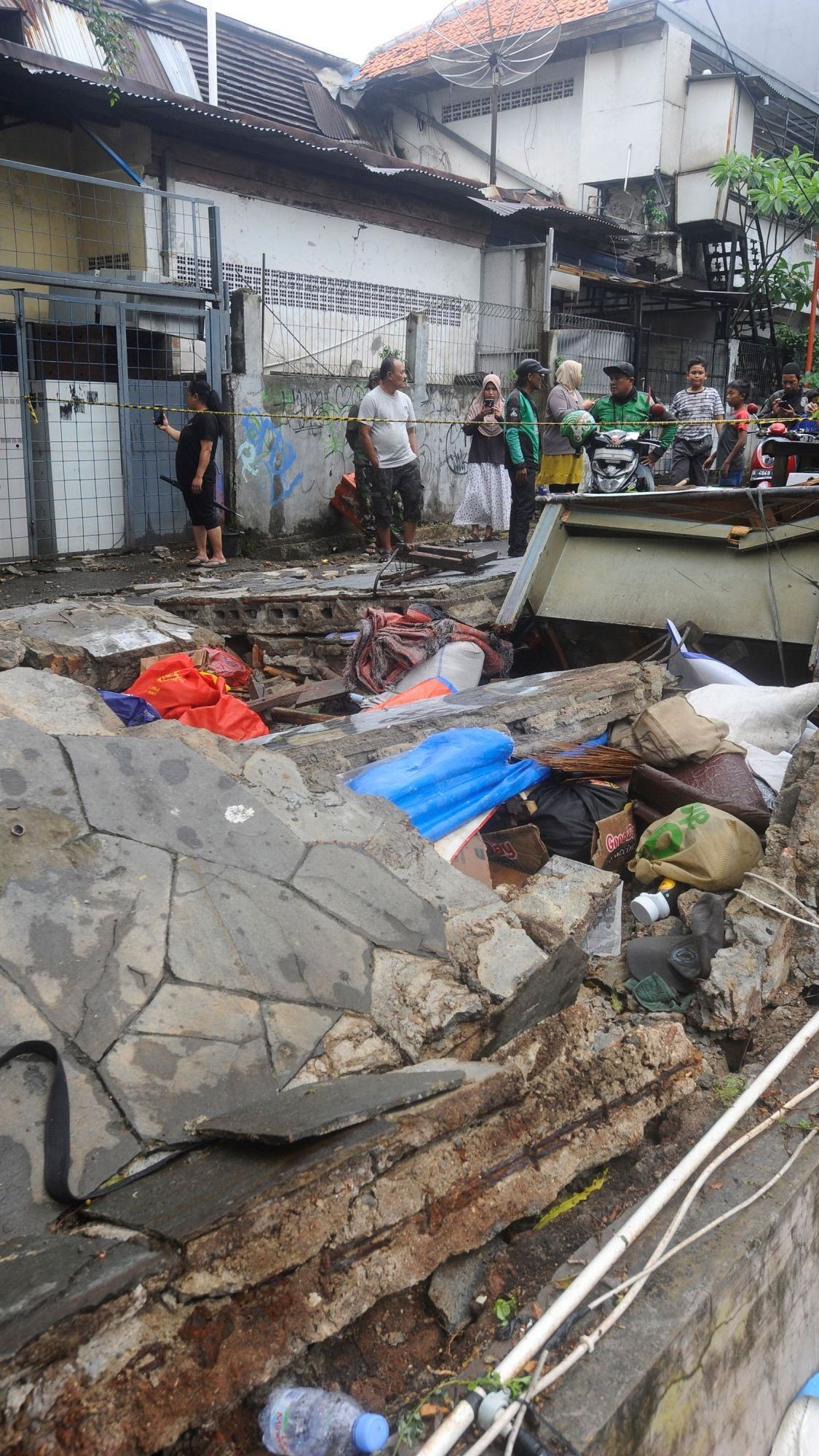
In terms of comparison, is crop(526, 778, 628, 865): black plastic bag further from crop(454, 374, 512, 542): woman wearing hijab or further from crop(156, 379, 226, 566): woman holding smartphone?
crop(454, 374, 512, 542): woman wearing hijab

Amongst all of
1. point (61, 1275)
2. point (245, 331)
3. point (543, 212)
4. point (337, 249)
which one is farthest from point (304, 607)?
point (543, 212)

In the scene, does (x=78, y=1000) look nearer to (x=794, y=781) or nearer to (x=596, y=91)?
(x=794, y=781)

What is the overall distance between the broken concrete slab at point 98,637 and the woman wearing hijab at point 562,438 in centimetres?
419

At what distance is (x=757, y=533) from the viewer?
586 centimetres

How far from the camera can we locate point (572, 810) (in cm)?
441

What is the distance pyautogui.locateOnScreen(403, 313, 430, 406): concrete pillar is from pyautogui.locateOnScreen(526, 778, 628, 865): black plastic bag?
9.46 m

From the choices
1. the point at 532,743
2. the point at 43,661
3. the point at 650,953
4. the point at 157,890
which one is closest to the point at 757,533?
the point at 532,743

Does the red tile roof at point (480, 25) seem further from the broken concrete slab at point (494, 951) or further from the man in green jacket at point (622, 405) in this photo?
the broken concrete slab at point (494, 951)

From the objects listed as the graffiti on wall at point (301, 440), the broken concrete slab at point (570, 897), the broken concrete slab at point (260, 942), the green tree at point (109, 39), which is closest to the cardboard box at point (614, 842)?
the broken concrete slab at point (570, 897)

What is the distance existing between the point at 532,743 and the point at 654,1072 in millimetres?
2372

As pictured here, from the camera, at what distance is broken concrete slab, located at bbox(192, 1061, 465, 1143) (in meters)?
1.90

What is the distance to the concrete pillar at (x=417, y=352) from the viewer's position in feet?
42.7

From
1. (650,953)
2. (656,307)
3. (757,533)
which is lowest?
(650,953)

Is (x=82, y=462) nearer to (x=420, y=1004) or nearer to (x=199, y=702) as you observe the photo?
(x=199, y=702)
